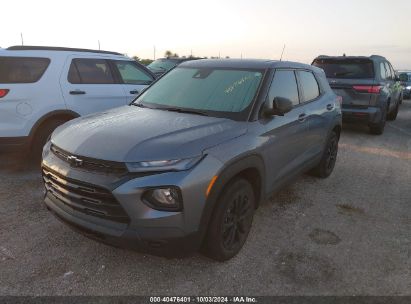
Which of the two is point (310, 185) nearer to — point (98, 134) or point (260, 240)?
point (260, 240)

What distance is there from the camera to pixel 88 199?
8.88 feet

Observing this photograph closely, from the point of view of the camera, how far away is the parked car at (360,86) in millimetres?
8531

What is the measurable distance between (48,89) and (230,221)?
3.61 metres

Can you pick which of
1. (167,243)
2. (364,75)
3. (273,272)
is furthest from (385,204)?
(364,75)

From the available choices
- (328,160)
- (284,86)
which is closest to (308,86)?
(284,86)

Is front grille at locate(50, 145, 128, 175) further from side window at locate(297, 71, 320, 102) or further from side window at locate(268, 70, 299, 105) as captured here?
side window at locate(297, 71, 320, 102)

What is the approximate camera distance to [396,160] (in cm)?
705

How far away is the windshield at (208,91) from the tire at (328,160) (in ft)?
7.22

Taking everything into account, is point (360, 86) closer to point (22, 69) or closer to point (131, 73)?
point (131, 73)

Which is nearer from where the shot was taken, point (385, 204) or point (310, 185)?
point (385, 204)

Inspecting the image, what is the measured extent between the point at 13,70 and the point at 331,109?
4497mm

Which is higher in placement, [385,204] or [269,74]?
[269,74]

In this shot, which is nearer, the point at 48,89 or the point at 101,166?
the point at 101,166

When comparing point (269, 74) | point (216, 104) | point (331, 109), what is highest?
point (269, 74)
